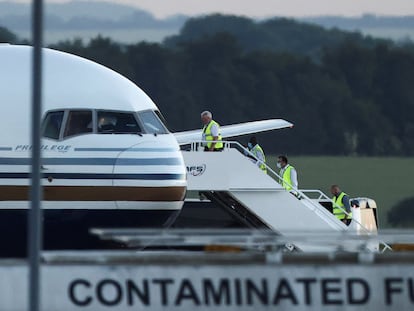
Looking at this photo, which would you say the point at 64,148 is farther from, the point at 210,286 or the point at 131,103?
the point at 210,286

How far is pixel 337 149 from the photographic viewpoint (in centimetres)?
4369

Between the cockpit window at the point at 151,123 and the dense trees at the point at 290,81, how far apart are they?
17.9 m

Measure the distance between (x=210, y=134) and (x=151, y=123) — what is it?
5.83 meters

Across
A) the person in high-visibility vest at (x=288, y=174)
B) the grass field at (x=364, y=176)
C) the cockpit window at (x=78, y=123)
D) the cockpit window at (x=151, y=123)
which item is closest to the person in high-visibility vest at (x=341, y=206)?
the person in high-visibility vest at (x=288, y=174)

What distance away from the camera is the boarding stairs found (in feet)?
96.3

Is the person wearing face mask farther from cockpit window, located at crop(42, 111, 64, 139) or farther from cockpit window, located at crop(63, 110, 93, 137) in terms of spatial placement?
cockpit window, located at crop(42, 111, 64, 139)

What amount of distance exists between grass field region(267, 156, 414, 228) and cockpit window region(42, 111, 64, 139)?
59.6 feet

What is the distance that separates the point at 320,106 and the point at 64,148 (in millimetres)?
23210

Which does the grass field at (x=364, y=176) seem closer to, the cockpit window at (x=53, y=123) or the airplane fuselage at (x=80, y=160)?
the airplane fuselage at (x=80, y=160)

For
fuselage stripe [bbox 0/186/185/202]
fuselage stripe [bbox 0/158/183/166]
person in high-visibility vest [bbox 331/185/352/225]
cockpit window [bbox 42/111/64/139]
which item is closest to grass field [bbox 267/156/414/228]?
person in high-visibility vest [bbox 331/185/352/225]

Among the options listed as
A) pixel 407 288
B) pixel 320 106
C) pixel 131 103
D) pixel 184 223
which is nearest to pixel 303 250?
pixel 184 223

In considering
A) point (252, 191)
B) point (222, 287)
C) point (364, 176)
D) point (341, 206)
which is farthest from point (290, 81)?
point (222, 287)

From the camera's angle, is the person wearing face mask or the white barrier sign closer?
the white barrier sign

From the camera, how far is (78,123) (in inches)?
921
